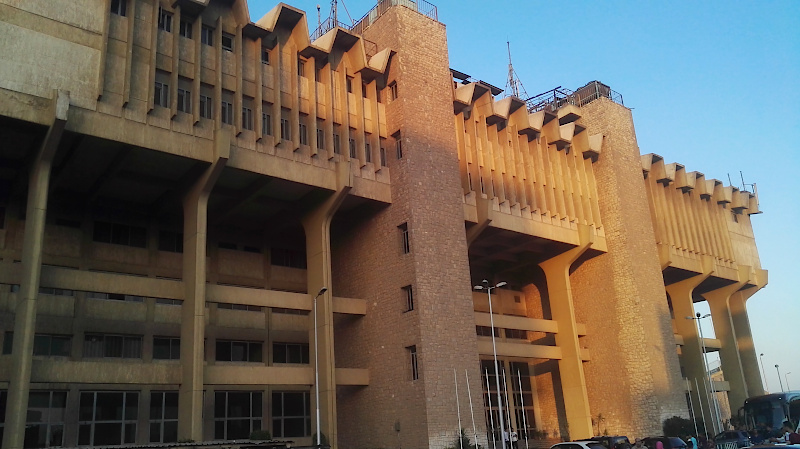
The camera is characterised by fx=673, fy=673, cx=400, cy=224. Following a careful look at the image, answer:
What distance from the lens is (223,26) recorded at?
34.5 meters

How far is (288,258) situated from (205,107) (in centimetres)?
1357

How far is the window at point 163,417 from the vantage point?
3503cm

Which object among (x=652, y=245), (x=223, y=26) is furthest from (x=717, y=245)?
(x=223, y=26)

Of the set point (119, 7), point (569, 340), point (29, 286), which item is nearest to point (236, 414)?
point (29, 286)

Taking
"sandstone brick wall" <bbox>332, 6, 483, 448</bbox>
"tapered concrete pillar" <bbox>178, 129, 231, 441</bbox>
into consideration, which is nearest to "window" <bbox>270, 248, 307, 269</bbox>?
"sandstone brick wall" <bbox>332, 6, 483, 448</bbox>

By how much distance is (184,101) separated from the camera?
106ft

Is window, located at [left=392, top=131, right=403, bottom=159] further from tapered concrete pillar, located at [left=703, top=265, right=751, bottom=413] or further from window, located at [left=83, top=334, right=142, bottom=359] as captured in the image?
tapered concrete pillar, located at [left=703, top=265, right=751, bottom=413]

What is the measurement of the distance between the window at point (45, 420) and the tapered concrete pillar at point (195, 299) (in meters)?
6.78

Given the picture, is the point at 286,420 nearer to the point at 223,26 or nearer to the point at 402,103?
the point at 402,103

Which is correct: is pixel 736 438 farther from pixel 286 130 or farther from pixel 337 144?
pixel 286 130

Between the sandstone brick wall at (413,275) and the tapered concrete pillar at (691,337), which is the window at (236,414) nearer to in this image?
the sandstone brick wall at (413,275)

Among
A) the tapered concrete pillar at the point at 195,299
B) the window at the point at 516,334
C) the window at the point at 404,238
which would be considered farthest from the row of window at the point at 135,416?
the window at the point at 516,334

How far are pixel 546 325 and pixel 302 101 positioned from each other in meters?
24.4

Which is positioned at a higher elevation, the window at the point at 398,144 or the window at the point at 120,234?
the window at the point at 398,144
